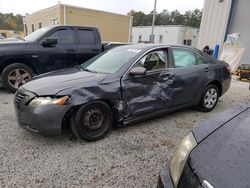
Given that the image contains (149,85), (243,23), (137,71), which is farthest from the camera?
(243,23)

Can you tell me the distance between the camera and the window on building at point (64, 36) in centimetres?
573

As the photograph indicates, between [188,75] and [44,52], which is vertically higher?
[44,52]

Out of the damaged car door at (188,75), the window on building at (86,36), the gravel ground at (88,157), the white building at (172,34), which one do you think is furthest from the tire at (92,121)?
the white building at (172,34)

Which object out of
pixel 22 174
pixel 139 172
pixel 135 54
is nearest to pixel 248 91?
pixel 135 54

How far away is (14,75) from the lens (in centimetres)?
520

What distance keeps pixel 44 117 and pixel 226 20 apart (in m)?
11.4

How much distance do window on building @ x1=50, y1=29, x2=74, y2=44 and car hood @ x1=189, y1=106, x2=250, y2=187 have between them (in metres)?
5.19

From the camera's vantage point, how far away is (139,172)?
242 cm

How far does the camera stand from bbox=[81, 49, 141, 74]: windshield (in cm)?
333

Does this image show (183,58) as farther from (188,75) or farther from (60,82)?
(60,82)

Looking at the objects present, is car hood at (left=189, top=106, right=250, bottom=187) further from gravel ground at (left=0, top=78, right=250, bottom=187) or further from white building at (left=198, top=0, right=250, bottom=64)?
white building at (left=198, top=0, right=250, bottom=64)

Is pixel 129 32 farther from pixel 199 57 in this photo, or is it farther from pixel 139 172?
pixel 139 172

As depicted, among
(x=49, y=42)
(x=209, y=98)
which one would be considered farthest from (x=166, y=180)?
(x=49, y=42)

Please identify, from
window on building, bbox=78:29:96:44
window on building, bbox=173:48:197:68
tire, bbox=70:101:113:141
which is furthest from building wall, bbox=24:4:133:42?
tire, bbox=70:101:113:141
